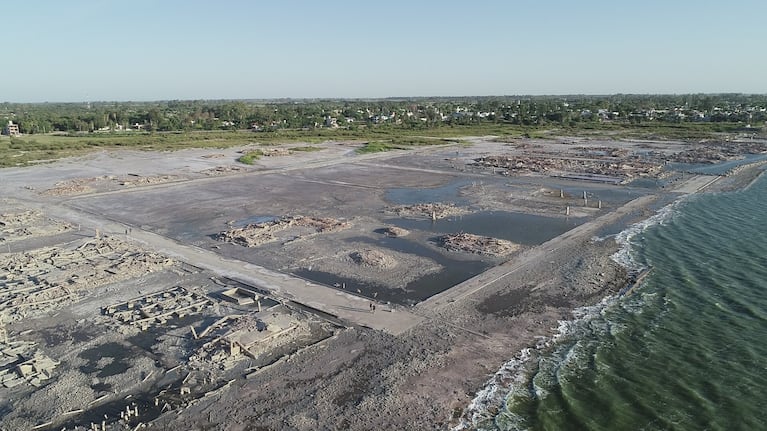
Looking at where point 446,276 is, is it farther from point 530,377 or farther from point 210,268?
point 210,268

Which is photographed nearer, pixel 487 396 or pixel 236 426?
pixel 236 426

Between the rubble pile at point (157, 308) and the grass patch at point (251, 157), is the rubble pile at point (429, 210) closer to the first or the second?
the rubble pile at point (157, 308)

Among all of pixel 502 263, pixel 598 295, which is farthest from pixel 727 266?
pixel 502 263

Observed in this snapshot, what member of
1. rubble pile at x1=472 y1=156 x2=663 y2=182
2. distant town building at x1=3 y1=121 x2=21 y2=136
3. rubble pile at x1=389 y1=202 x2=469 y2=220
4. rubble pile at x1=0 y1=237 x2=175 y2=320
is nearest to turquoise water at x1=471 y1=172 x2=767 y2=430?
rubble pile at x1=389 y1=202 x2=469 y2=220

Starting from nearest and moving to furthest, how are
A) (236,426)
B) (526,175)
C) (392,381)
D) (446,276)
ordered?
1. (236,426)
2. (392,381)
3. (446,276)
4. (526,175)

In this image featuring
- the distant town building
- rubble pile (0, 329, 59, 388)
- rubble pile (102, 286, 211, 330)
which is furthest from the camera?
the distant town building

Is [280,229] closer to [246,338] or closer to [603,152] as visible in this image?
[246,338]

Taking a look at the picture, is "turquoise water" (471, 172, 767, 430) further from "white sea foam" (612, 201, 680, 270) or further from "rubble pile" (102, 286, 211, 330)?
"rubble pile" (102, 286, 211, 330)
